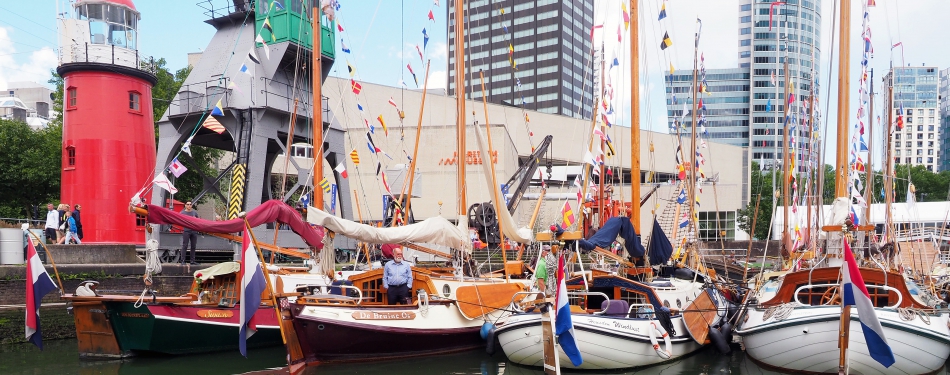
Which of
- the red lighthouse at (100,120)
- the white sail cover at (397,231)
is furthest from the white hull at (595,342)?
the red lighthouse at (100,120)

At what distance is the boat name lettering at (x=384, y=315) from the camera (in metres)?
14.8

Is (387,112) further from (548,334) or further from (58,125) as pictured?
(548,334)

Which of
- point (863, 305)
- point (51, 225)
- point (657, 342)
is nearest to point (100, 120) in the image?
point (51, 225)

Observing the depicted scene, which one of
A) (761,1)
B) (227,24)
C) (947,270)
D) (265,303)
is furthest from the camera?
(761,1)

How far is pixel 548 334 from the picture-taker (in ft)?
42.8

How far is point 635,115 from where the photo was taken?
1817 cm

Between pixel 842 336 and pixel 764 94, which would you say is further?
pixel 764 94

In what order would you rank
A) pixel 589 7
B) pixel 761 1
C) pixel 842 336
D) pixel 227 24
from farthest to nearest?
pixel 761 1, pixel 589 7, pixel 227 24, pixel 842 336

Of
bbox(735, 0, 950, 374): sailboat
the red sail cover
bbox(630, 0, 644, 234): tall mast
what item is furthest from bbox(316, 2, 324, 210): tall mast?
bbox(735, 0, 950, 374): sailboat

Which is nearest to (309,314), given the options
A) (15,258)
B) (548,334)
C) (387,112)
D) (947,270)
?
(548,334)

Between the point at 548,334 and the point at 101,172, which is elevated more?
the point at 101,172

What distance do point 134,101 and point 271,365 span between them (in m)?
15.6

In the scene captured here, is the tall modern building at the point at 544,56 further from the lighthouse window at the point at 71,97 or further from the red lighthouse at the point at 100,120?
the lighthouse window at the point at 71,97

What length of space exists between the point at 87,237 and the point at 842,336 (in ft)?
76.7
